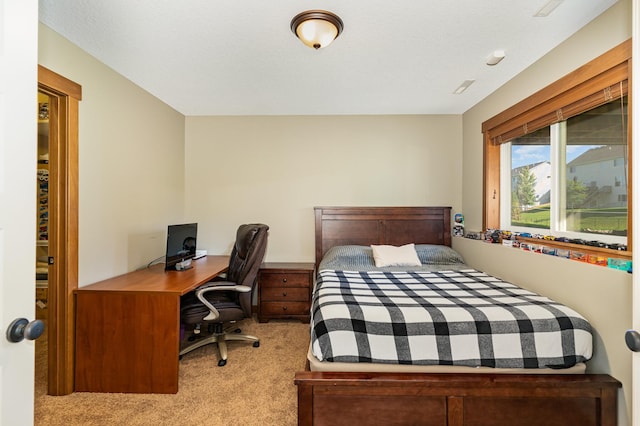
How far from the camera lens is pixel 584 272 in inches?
74.7

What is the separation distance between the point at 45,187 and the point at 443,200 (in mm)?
4043

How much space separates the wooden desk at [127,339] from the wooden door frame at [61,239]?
0.07m

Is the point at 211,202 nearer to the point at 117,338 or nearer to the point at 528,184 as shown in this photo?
the point at 117,338

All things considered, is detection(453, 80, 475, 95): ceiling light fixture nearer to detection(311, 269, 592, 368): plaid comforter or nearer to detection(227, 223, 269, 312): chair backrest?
detection(311, 269, 592, 368): plaid comforter

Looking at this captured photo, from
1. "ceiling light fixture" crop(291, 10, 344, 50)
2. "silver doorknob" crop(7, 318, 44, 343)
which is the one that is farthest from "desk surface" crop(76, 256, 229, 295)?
"ceiling light fixture" crop(291, 10, 344, 50)

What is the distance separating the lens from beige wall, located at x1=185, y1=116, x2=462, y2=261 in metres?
3.91

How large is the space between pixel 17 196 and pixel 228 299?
2119 mm

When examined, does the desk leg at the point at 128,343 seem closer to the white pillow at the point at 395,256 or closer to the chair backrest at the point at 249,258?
the chair backrest at the point at 249,258

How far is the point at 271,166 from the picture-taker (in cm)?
397

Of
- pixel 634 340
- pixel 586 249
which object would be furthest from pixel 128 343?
pixel 586 249

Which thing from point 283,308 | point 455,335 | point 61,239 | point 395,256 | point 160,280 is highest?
point 61,239

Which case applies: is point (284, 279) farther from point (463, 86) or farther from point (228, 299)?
point (463, 86)

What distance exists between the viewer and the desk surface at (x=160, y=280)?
2.29 m


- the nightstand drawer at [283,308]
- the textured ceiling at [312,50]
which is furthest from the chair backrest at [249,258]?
the textured ceiling at [312,50]
